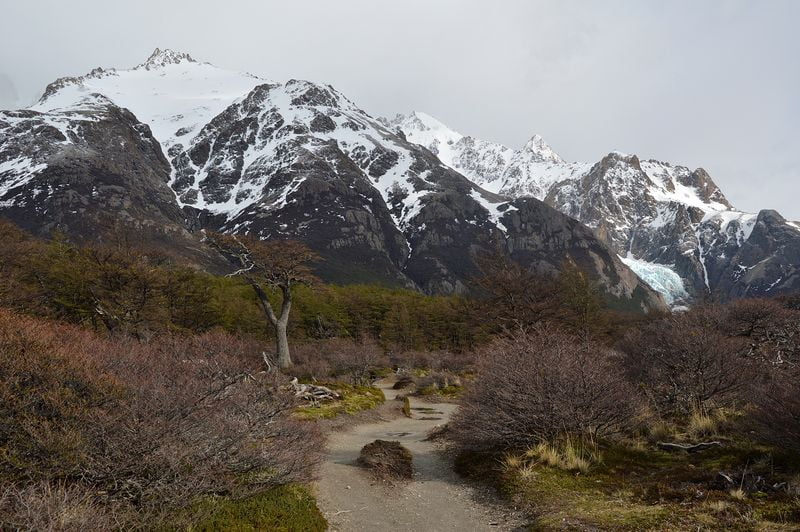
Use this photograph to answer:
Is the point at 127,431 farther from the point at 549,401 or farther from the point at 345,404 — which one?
the point at 345,404

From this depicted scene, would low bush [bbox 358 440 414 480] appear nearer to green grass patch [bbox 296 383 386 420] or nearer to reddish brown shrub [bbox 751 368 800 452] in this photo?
green grass patch [bbox 296 383 386 420]

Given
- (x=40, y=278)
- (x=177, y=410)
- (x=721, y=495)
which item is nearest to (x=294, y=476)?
(x=177, y=410)

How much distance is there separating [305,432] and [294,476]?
1040 mm

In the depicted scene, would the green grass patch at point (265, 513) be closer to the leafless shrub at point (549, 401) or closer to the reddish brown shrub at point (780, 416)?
the leafless shrub at point (549, 401)

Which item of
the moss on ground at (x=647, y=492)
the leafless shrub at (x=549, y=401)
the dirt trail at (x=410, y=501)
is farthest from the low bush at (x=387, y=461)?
the leafless shrub at (x=549, y=401)

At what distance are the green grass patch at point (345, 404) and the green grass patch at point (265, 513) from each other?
7787 millimetres

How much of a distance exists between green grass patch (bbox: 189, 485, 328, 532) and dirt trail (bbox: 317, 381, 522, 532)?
29.2 inches

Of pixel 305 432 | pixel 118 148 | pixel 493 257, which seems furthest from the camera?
pixel 118 148

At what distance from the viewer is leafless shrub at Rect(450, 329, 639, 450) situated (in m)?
10.5

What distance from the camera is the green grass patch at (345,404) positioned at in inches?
723

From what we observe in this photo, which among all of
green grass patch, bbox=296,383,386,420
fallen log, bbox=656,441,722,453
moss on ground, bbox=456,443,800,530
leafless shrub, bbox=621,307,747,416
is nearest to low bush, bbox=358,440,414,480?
moss on ground, bbox=456,443,800,530

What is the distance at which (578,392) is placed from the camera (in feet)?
34.3

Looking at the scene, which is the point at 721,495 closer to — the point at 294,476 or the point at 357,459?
the point at 294,476

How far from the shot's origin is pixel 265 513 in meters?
7.12
